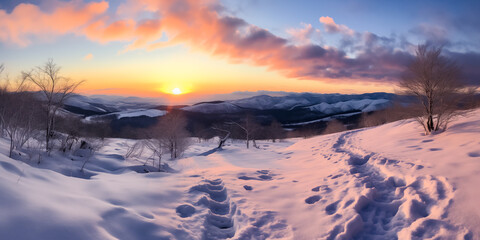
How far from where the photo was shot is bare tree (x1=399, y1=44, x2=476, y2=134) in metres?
12.6

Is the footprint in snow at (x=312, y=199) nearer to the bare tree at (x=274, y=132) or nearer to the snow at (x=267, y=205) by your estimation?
the snow at (x=267, y=205)

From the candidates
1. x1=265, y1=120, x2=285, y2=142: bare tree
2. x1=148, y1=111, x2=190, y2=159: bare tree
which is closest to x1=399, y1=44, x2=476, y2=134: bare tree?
x1=148, y1=111, x2=190, y2=159: bare tree

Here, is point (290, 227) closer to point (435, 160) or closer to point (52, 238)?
point (52, 238)

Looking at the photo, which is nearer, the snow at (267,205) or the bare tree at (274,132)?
the snow at (267,205)

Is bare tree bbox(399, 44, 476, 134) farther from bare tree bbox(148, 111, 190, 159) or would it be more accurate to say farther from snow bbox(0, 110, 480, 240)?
bare tree bbox(148, 111, 190, 159)

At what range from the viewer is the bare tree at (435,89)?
12602 mm

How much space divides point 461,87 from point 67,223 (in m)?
18.0

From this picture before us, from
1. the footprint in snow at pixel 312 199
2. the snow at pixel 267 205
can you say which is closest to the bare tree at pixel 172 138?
the snow at pixel 267 205

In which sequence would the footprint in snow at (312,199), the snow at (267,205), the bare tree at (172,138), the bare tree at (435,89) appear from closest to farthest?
1. the snow at (267,205)
2. the footprint in snow at (312,199)
3. the bare tree at (435,89)
4. the bare tree at (172,138)

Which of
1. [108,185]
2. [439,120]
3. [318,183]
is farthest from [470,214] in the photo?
[439,120]

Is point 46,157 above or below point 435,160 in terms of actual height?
below

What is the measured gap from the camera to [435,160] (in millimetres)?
7430

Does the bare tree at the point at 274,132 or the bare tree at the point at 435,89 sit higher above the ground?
the bare tree at the point at 435,89

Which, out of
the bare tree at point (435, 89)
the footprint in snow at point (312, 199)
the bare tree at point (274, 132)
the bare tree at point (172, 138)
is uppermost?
the bare tree at point (435, 89)
